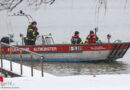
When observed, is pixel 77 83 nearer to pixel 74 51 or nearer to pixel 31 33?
pixel 31 33

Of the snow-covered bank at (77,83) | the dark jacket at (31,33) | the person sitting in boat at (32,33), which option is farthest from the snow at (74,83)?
the dark jacket at (31,33)

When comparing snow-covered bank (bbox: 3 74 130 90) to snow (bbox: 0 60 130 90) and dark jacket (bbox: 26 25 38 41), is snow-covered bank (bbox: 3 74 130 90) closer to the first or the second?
snow (bbox: 0 60 130 90)

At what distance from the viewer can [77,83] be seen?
712cm

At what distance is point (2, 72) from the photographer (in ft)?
31.1

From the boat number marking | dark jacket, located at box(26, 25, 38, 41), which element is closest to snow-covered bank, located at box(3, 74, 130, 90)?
dark jacket, located at box(26, 25, 38, 41)

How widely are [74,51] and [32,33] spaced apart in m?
2.22

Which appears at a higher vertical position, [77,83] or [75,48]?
[77,83]

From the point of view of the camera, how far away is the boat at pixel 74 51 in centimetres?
1803

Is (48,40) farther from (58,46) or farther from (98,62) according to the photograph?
(98,62)

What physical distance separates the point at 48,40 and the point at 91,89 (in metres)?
12.4

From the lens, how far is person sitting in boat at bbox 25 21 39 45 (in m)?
17.0

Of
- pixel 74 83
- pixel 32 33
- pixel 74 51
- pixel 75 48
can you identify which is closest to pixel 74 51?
pixel 74 51

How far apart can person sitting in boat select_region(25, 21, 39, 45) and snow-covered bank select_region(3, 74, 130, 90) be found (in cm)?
966

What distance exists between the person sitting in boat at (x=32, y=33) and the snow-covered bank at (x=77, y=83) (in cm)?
966
